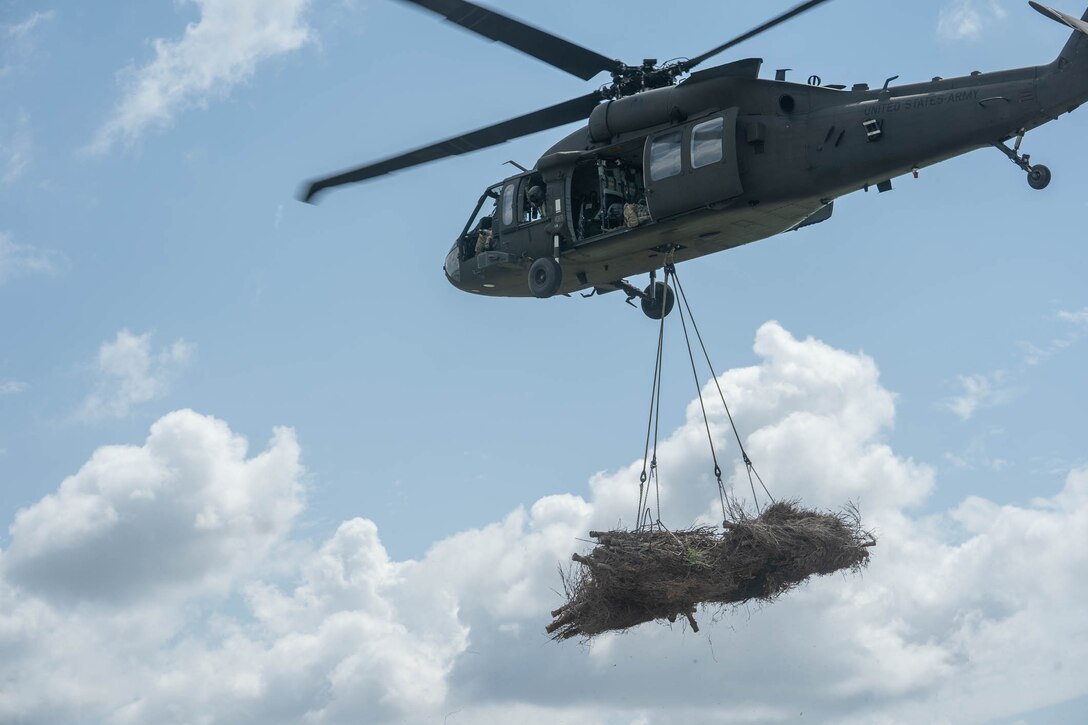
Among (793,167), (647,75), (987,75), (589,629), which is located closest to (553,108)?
(647,75)

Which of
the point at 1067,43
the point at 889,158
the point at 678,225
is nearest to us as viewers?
the point at 1067,43

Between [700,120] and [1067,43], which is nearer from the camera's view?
[1067,43]

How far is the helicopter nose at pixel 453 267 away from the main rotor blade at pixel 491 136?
2.16m

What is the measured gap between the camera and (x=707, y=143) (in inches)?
797

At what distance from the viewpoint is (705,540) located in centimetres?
1861

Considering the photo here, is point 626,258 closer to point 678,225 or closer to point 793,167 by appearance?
point 678,225

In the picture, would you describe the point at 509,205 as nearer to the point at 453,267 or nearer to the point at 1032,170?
the point at 453,267

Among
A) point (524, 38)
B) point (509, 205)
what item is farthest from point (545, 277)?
point (524, 38)

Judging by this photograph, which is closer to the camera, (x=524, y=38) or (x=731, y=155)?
(x=731, y=155)

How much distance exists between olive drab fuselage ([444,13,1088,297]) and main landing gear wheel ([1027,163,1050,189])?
34 cm

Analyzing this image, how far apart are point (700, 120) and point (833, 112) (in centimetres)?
186

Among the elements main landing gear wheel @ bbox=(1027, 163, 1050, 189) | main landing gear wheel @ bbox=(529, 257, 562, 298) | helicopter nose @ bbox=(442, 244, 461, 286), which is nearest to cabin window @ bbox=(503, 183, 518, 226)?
main landing gear wheel @ bbox=(529, 257, 562, 298)

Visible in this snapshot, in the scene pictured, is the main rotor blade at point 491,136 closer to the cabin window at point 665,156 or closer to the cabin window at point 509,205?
the cabin window at point 509,205

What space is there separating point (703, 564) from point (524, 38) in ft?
26.9
